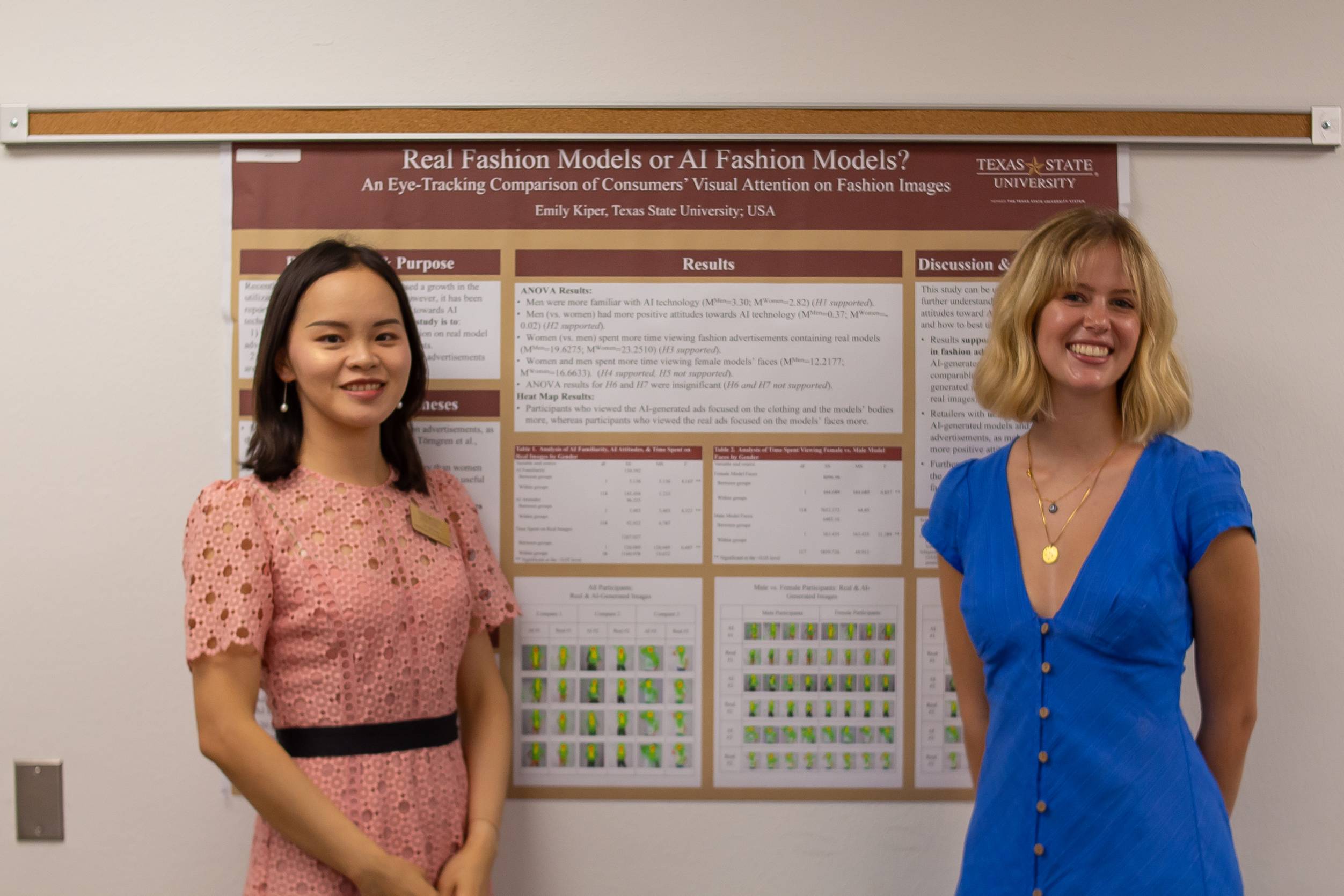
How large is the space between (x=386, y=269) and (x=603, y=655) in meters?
0.77

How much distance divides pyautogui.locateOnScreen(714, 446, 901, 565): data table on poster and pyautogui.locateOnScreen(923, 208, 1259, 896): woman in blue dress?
0.27 m

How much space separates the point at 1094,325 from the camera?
1.24 m

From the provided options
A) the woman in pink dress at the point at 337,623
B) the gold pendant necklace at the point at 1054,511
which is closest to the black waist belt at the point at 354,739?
the woman in pink dress at the point at 337,623

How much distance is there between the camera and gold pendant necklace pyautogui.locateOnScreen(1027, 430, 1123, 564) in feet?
4.05

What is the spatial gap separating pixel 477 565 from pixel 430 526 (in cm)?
14

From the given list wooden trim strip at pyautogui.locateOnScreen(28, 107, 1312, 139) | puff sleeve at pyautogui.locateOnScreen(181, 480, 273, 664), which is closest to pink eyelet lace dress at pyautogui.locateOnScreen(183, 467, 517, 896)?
puff sleeve at pyautogui.locateOnScreen(181, 480, 273, 664)

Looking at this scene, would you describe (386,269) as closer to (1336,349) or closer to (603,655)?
(603,655)

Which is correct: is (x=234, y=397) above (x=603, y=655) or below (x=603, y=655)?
above

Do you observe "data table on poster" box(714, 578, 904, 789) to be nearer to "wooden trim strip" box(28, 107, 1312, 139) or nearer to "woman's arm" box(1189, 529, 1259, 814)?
"woman's arm" box(1189, 529, 1259, 814)

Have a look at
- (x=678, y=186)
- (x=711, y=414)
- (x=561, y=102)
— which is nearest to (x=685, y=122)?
(x=678, y=186)

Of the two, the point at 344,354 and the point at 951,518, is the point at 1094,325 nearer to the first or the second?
the point at 951,518

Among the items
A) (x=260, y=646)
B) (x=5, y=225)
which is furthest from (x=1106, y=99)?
(x=5, y=225)

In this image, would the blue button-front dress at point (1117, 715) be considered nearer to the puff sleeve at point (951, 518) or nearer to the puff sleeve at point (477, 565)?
the puff sleeve at point (951, 518)

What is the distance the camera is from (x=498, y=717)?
4.79 feet
